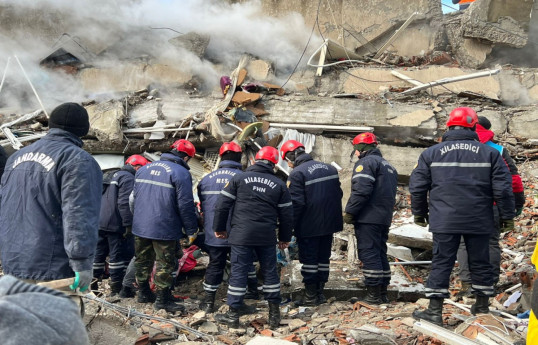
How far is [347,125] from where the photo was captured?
9.53 meters

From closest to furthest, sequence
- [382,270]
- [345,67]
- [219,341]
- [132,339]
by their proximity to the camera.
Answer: [132,339]
[219,341]
[382,270]
[345,67]

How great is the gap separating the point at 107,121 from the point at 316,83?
15.4 ft

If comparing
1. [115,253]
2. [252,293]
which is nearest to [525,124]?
[252,293]

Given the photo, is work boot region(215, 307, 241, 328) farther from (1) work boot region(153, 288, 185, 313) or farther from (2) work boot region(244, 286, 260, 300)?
(2) work boot region(244, 286, 260, 300)

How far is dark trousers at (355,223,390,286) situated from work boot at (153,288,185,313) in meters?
2.10

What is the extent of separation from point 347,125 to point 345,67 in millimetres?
2395

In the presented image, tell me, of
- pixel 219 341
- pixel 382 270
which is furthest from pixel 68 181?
pixel 382 270

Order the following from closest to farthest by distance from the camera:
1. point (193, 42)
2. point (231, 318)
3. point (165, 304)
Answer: point (231, 318) < point (165, 304) < point (193, 42)

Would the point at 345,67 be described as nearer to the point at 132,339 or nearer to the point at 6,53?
the point at 6,53

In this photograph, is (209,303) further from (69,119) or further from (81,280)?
(69,119)

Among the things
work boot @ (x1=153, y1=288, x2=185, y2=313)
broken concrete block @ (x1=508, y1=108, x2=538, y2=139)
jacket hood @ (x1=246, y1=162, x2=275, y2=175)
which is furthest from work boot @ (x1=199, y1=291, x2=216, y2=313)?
broken concrete block @ (x1=508, y1=108, x2=538, y2=139)

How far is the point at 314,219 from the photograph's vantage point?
5781mm

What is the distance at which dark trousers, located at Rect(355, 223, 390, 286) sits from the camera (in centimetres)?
552

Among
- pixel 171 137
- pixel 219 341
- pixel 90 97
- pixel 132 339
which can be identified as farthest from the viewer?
pixel 90 97
